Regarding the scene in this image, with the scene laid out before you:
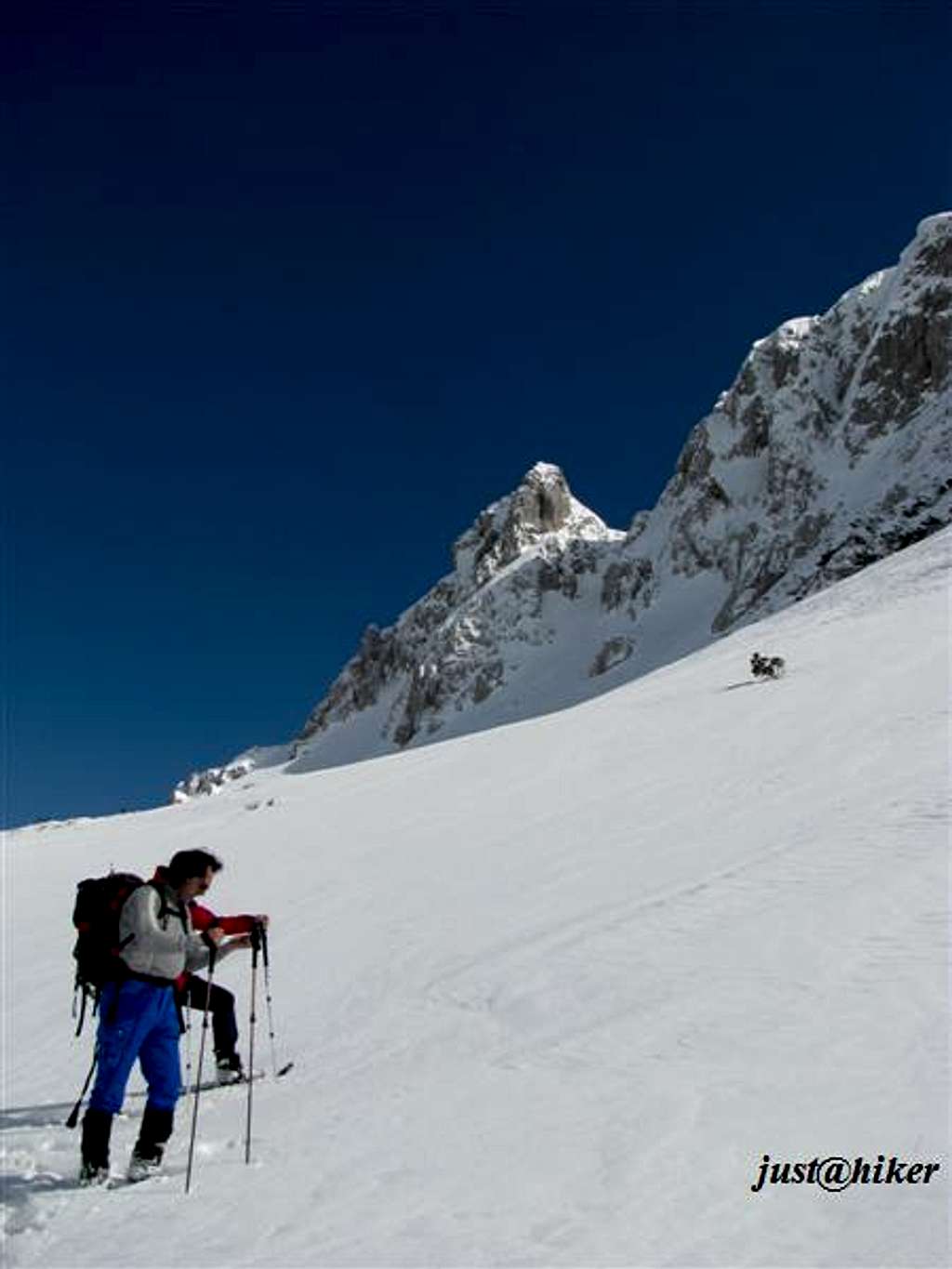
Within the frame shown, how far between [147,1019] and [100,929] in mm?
589

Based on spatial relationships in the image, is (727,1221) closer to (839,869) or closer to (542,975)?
(542,975)

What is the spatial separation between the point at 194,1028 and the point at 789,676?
18.1m

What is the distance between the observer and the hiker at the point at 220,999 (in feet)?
22.9

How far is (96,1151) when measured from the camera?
5.52 m

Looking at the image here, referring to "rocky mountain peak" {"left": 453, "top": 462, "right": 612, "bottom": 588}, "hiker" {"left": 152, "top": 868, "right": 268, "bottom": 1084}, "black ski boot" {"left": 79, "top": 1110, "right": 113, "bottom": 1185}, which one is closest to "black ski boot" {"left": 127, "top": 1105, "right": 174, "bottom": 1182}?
"black ski boot" {"left": 79, "top": 1110, "right": 113, "bottom": 1185}

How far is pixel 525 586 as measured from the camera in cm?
13550

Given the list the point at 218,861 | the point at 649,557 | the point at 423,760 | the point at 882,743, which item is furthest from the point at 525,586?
the point at 218,861

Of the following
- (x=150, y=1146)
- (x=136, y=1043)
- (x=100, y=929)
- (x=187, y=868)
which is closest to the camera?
(x=150, y=1146)

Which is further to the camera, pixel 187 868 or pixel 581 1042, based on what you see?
pixel 581 1042

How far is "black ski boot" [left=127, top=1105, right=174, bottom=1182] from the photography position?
5496 millimetres

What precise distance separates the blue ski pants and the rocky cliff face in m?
70.9

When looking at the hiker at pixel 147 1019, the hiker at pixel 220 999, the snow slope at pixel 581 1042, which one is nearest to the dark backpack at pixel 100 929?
the hiker at pixel 147 1019

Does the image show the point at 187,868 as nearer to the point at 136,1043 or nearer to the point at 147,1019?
the point at 147,1019

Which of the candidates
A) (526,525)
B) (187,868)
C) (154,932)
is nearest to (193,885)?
(187,868)
